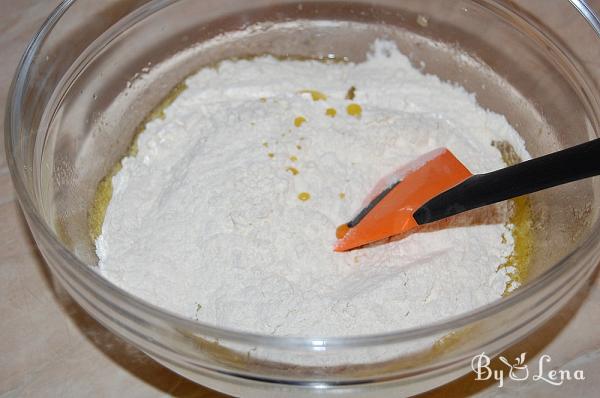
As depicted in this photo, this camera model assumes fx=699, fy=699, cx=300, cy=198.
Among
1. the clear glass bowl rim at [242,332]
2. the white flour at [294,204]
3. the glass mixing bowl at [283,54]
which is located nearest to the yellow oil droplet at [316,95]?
the white flour at [294,204]

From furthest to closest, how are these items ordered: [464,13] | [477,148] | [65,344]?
1. [464,13]
2. [477,148]
3. [65,344]

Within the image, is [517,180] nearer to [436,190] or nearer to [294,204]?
[436,190]

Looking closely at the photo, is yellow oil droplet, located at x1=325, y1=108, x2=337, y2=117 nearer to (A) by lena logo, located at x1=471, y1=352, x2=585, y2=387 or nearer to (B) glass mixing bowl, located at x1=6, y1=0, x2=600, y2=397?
(B) glass mixing bowl, located at x1=6, y1=0, x2=600, y2=397

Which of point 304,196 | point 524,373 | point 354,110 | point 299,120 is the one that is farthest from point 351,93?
point 524,373

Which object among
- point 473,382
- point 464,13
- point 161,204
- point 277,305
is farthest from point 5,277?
point 464,13

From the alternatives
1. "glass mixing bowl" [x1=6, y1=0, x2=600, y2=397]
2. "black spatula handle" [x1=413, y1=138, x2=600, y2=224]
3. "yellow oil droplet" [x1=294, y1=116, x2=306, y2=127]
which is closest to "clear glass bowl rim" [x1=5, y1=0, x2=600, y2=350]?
"glass mixing bowl" [x1=6, y1=0, x2=600, y2=397]

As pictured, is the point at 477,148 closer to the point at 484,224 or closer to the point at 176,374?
the point at 484,224

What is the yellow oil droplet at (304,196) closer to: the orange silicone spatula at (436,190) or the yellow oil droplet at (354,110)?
the orange silicone spatula at (436,190)
